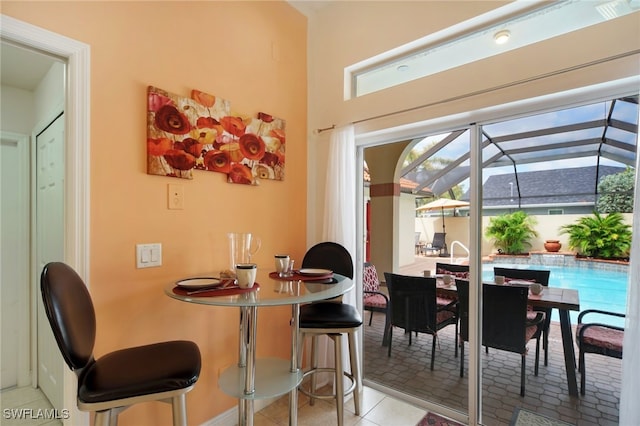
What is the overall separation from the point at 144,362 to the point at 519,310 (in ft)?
7.02

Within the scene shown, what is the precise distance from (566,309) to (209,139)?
247 cm

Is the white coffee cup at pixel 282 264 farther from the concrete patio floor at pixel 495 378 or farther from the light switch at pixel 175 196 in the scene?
the concrete patio floor at pixel 495 378

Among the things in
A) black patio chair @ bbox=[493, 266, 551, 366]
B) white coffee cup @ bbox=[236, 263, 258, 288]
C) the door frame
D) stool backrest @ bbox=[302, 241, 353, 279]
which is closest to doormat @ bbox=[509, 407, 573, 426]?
the door frame

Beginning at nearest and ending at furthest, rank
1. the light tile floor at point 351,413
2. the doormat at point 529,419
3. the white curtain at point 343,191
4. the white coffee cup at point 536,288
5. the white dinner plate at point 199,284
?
1. the white dinner plate at point 199,284
2. the doormat at point 529,419
3. the white coffee cup at point 536,288
4. the light tile floor at point 351,413
5. the white curtain at point 343,191

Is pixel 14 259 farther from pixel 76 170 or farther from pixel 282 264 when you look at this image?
pixel 282 264

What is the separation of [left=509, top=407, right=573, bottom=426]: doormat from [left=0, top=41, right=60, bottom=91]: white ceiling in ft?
12.2

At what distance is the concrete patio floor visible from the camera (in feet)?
5.66

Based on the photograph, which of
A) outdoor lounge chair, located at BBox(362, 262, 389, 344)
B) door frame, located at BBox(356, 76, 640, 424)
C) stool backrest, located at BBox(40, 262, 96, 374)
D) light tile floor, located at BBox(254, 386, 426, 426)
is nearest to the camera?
stool backrest, located at BBox(40, 262, 96, 374)

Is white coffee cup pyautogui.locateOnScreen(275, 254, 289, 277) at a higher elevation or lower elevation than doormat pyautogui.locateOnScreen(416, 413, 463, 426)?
higher

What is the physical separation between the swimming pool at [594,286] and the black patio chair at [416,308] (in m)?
0.67

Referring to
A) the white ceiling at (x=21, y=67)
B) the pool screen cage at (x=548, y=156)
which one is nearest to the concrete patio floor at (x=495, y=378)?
the pool screen cage at (x=548, y=156)

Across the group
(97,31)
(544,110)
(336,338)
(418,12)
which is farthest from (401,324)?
(97,31)

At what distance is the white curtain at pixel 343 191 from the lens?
238cm

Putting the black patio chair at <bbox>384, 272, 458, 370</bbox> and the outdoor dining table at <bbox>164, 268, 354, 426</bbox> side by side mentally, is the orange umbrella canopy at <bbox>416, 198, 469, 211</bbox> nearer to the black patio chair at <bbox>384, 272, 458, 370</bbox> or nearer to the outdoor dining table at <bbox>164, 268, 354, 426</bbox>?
the black patio chair at <bbox>384, 272, 458, 370</bbox>
